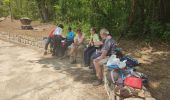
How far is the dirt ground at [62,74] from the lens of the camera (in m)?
8.14

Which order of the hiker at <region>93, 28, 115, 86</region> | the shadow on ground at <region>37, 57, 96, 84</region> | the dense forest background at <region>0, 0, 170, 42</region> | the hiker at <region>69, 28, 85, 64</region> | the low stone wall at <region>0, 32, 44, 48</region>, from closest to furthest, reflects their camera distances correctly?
the hiker at <region>93, 28, 115, 86</region>
the shadow on ground at <region>37, 57, 96, 84</region>
the hiker at <region>69, 28, 85, 64</region>
the dense forest background at <region>0, 0, 170, 42</region>
the low stone wall at <region>0, 32, 44, 48</region>

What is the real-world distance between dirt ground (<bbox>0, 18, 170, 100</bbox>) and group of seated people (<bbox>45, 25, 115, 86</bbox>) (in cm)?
39

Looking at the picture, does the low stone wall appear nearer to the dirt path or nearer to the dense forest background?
the dirt path

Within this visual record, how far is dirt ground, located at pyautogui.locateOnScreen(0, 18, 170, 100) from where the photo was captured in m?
8.14

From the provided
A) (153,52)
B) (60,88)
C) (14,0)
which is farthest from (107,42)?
Answer: (14,0)

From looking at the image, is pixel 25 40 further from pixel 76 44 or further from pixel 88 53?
pixel 88 53

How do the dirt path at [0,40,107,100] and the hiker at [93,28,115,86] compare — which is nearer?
the dirt path at [0,40,107,100]

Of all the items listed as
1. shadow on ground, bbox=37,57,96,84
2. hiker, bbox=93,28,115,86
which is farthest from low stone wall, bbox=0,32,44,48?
hiker, bbox=93,28,115,86

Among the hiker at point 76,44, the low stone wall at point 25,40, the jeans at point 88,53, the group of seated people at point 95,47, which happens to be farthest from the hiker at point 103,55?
the low stone wall at point 25,40

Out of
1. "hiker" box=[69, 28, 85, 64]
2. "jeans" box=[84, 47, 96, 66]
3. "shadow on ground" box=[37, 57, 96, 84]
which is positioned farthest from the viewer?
"hiker" box=[69, 28, 85, 64]

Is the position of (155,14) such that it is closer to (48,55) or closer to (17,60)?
(48,55)

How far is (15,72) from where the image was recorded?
10.3m

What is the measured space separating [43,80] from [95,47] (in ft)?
6.08

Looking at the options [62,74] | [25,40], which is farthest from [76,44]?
[25,40]
